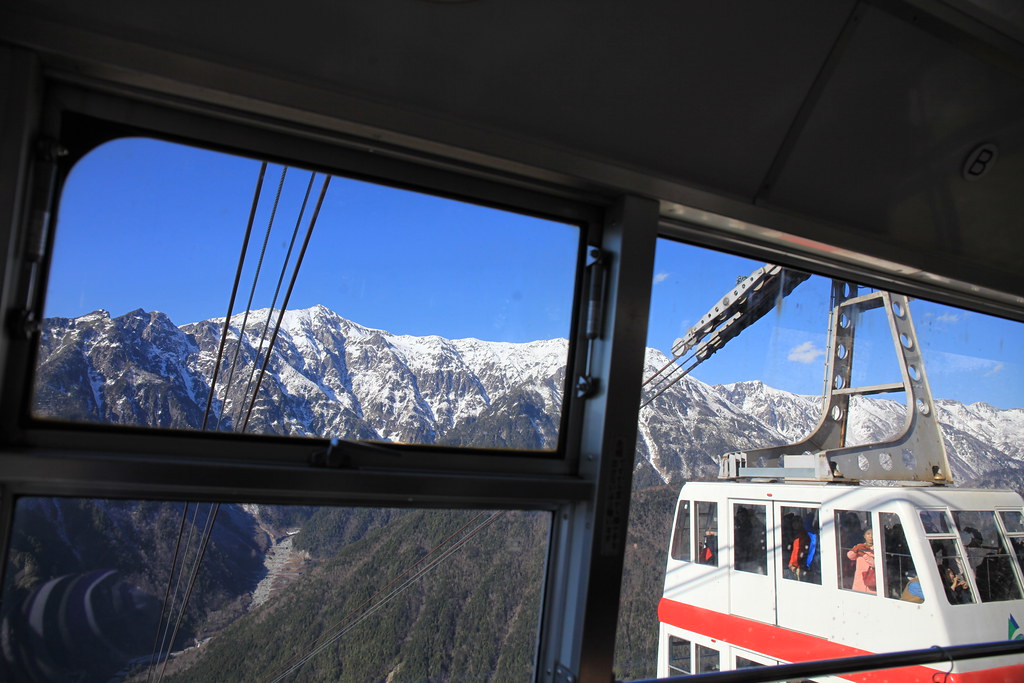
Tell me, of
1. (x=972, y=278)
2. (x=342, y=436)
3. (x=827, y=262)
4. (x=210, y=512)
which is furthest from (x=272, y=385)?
(x=972, y=278)

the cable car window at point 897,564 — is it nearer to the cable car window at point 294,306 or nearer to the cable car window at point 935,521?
the cable car window at point 935,521

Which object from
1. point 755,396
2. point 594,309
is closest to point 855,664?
point 755,396

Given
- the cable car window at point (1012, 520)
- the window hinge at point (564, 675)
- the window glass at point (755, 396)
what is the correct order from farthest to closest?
the cable car window at point (1012, 520), the window glass at point (755, 396), the window hinge at point (564, 675)

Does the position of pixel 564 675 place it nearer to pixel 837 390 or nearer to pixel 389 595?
pixel 389 595

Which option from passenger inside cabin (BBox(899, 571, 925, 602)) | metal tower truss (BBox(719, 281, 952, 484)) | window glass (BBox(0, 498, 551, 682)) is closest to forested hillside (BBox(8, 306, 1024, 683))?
window glass (BBox(0, 498, 551, 682))

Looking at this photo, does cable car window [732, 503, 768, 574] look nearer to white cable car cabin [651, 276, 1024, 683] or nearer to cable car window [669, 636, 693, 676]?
white cable car cabin [651, 276, 1024, 683]

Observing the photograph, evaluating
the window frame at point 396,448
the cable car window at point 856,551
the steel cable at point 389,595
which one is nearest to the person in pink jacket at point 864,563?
the cable car window at point 856,551
